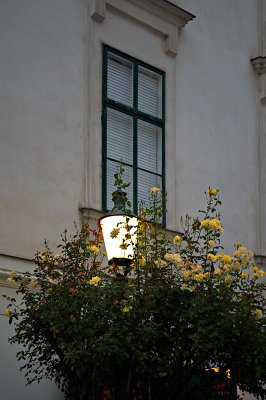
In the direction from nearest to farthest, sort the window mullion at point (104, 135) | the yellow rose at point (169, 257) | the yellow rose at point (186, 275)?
the yellow rose at point (186, 275) → the yellow rose at point (169, 257) → the window mullion at point (104, 135)

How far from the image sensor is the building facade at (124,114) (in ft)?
36.2

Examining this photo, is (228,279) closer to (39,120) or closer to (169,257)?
(169,257)

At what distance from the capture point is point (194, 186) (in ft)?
44.3

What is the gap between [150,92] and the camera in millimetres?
13320

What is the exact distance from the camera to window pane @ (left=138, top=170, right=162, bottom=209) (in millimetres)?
12727

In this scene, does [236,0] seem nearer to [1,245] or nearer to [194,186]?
[194,186]

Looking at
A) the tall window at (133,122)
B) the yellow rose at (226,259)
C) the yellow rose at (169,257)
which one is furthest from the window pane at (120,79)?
the yellow rose at (226,259)

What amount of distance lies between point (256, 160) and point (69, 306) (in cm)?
737

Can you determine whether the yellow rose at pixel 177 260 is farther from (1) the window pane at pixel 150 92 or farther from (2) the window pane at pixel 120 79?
(1) the window pane at pixel 150 92

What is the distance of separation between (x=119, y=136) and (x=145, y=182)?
2.70 ft

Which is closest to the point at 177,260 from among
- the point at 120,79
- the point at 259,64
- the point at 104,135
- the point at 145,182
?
the point at 104,135

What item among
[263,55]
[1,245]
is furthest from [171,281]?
[263,55]

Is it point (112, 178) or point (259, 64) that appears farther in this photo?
point (259, 64)

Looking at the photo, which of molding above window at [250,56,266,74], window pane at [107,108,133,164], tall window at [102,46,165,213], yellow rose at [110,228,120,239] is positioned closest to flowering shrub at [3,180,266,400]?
yellow rose at [110,228,120,239]
